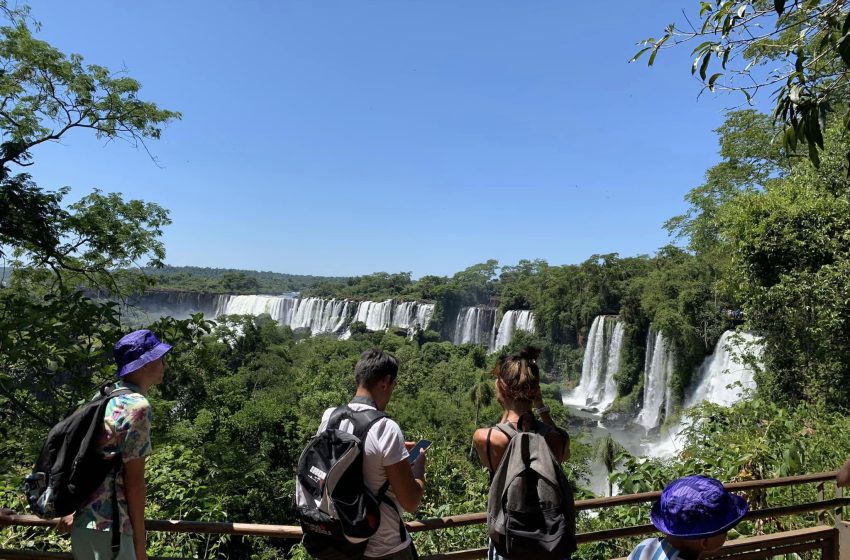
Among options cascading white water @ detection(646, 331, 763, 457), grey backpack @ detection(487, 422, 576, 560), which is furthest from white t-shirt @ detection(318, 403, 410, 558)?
cascading white water @ detection(646, 331, 763, 457)

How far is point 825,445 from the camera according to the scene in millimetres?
4719

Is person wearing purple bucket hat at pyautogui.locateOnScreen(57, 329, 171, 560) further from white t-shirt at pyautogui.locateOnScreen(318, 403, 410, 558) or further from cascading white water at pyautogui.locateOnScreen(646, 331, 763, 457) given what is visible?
cascading white water at pyautogui.locateOnScreen(646, 331, 763, 457)

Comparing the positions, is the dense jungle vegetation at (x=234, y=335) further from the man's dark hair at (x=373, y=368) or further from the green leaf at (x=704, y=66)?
the man's dark hair at (x=373, y=368)

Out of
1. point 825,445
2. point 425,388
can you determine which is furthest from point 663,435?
point 825,445

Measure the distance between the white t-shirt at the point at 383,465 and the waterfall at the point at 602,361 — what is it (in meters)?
27.2

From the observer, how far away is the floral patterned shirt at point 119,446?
153cm

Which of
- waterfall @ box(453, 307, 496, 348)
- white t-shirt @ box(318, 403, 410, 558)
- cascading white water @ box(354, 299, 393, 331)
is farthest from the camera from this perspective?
cascading white water @ box(354, 299, 393, 331)

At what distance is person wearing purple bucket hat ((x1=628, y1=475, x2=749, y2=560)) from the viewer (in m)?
1.47

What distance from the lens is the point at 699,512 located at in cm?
148

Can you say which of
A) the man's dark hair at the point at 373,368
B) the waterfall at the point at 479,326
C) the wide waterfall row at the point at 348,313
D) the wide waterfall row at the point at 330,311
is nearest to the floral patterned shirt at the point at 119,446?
the man's dark hair at the point at 373,368

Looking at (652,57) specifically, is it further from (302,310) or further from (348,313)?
(302,310)

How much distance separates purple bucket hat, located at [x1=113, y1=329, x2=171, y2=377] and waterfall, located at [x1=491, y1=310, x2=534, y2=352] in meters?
35.8

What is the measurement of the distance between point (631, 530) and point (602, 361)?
90.6 feet

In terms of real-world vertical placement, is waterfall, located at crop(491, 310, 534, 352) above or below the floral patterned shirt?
above
